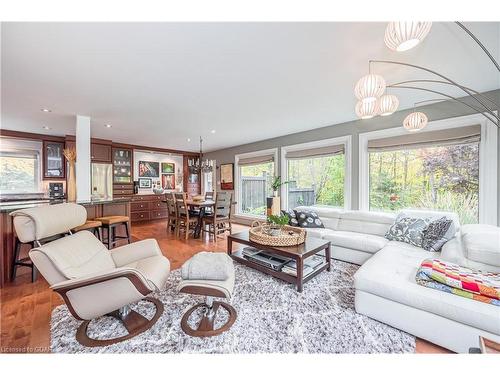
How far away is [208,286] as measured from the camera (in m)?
1.54

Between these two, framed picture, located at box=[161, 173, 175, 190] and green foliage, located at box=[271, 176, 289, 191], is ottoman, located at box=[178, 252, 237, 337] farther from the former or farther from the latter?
framed picture, located at box=[161, 173, 175, 190]

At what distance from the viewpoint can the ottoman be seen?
1.55 metres

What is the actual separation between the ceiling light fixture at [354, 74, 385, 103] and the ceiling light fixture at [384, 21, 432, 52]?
48cm

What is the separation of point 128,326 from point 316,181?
411 centimetres

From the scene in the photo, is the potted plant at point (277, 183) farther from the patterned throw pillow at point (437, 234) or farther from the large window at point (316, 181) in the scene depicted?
the patterned throw pillow at point (437, 234)

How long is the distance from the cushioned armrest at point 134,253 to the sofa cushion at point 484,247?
2.93 m

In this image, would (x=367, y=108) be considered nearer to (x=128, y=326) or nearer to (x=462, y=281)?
(x=462, y=281)

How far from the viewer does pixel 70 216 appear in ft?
6.35

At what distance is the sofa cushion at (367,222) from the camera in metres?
3.12

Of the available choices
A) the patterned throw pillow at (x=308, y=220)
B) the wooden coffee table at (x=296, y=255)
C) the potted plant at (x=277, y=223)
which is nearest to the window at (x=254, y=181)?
the patterned throw pillow at (x=308, y=220)

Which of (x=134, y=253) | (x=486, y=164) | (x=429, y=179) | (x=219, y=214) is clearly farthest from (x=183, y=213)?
(x=486, y=164)

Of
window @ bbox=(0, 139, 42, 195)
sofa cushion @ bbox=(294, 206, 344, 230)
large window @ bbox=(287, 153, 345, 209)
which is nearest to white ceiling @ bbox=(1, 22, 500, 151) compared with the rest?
large window @ bbox=(287, 153, 345, 209)
